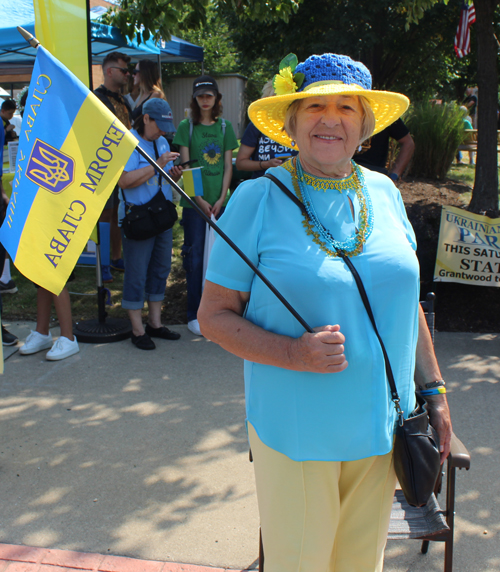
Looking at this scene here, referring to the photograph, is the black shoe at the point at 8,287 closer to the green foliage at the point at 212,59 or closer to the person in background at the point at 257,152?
the person in background at the point at 257,152

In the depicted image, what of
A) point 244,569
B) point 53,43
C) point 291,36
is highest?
point 291,36

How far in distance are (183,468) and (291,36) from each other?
1649 centimetres

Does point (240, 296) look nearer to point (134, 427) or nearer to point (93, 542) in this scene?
point (93, 542)

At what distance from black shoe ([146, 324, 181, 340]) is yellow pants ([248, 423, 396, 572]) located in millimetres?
3385

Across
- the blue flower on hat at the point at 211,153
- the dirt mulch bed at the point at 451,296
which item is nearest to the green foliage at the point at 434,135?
the dirt mulch bed at the point at 451,296

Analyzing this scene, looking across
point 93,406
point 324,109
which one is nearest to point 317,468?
point 324,109

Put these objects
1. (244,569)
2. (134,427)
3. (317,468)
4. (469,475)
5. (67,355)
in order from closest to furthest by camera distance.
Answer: (317,468) → (244,569) → (469,475) → (134,427) → (67,355)

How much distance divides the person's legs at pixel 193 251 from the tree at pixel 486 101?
11.3ft

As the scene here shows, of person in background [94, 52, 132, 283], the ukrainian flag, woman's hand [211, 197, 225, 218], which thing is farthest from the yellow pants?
person in background [94, 52, 132, 283]

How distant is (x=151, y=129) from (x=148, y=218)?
0.70 meters

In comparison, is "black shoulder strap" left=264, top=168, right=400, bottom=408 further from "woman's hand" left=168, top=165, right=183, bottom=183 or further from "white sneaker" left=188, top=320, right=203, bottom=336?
"white sneaker" left=188, top=320, right=203, bottom=336

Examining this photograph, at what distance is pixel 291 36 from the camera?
1733 centimetres

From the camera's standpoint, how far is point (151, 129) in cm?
459

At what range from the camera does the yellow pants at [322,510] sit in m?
1.70
